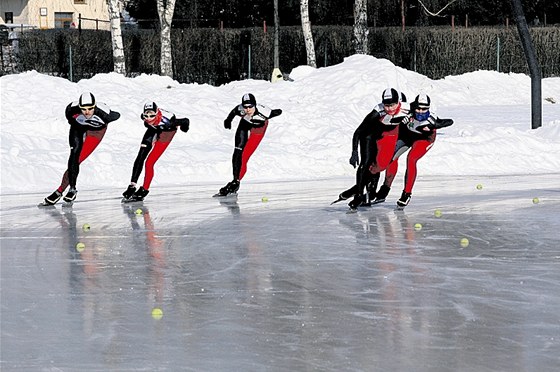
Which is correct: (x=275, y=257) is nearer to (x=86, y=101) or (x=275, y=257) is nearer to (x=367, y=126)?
(x=367, y=126)

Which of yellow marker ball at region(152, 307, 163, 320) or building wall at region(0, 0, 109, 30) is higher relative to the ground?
building wall at region(0, 0, 109, 30)

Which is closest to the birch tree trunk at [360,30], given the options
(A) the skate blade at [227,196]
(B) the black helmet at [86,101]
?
(A) the skate blade at [227,196]

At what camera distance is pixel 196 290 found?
873cm

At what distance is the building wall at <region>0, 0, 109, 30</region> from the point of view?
66.4m

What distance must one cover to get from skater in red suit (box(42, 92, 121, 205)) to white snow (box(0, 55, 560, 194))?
6.00 feet

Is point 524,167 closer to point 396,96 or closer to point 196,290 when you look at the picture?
point 396,96

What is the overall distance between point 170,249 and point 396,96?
3766mm

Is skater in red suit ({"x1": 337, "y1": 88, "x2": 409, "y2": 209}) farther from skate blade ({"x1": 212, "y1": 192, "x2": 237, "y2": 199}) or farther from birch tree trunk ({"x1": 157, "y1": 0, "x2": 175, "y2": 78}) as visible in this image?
birch tree trunk ({"x1": 157, "y1": 0, "x2": 175, "y2": 78})

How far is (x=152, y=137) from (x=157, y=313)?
24.2 feet

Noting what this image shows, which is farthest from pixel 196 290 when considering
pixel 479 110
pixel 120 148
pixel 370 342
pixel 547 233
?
pixel 479 110

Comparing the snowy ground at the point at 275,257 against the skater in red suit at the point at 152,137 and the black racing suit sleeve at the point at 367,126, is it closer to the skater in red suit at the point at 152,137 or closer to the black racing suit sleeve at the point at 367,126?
the skater in red suit at the point at 152,137

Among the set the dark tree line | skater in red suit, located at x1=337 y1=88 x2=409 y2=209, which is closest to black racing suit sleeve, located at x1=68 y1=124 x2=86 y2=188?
skater in red suit, located at x1=337 y1=88 x2=409 y2=209

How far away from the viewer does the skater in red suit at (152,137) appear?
48.6 ft

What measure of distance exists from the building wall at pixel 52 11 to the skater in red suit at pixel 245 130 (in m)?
52.0
